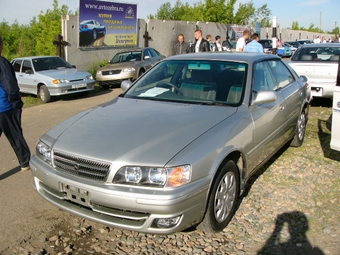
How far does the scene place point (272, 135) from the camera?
4.48m

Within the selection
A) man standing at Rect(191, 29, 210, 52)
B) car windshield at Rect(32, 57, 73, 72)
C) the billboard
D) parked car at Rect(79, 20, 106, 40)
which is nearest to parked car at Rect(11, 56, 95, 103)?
car windshield at Rect(32, 57, 73, 72)

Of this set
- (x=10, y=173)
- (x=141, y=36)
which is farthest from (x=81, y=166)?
(x=141, y=36)

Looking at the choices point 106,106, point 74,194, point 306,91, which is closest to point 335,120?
point 306,91

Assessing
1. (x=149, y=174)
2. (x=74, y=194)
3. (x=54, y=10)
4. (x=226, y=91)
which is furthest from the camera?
(x=54, y=10)

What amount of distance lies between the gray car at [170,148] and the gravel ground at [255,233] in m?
0.23

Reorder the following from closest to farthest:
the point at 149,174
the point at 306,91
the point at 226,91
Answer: the point at 149,174 → the point at 226,91 → the point at 306,91

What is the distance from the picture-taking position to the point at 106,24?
58.3 ft

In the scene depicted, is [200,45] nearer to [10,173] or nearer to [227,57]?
[227,57]

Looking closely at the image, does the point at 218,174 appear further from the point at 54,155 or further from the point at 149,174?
the point at 54,155

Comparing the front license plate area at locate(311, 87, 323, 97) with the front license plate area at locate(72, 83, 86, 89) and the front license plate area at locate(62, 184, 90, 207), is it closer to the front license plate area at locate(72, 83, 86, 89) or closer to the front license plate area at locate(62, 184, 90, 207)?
the front license plate area at locate(72, 83, 86, 89)

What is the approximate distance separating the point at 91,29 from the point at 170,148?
1494cm

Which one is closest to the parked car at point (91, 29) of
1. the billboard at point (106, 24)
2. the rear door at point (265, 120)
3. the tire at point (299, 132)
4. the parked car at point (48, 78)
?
the billboard at point (106, 24)

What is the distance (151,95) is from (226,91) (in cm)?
90

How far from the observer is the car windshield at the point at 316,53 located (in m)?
9.50
